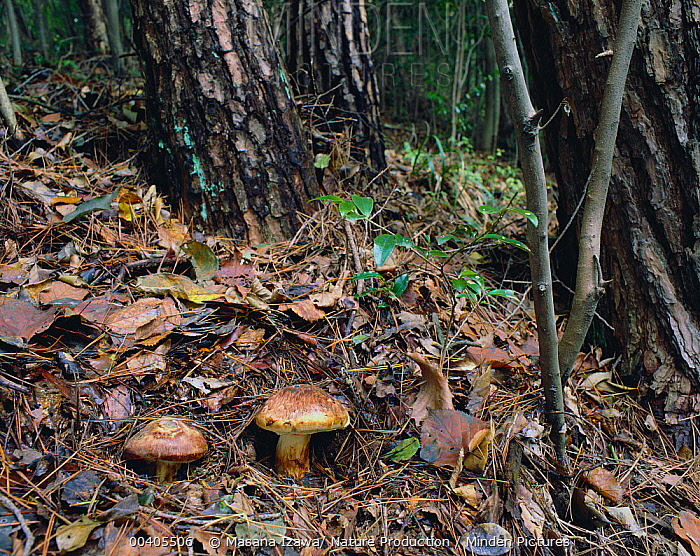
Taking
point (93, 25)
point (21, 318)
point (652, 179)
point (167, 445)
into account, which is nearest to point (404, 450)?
point (167, 445)

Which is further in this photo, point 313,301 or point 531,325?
point 531,325

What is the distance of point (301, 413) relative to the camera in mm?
1645

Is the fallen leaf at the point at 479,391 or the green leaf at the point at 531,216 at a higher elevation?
the green leaf at the point at 531,216

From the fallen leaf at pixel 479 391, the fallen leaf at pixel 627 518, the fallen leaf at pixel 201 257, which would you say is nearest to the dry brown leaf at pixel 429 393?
the fallen leaf at pixel 479 391

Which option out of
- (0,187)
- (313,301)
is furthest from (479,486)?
(0,187)

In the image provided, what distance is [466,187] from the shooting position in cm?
410

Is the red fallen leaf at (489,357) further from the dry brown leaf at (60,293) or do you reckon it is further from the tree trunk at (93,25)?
the tree trunk at (93,25)

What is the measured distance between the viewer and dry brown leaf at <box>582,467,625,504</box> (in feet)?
5.90

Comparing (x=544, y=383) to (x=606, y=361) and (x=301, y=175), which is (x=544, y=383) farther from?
(x=301, y=175)

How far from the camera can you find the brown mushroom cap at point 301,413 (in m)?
1.63

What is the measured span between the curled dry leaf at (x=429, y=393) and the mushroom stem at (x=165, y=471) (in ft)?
3.00

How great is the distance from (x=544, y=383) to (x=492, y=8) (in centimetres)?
138

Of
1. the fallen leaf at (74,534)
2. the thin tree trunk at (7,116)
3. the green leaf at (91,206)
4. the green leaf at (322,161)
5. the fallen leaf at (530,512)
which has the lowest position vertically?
the fallen leaf at (530,512)

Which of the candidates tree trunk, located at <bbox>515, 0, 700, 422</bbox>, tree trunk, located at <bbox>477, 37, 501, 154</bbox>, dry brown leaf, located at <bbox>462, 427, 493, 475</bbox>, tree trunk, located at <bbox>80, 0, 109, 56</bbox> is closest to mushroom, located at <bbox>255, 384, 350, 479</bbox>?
dry brown leaf, located at <bbox>462, 427, 493, 475</bbox>
